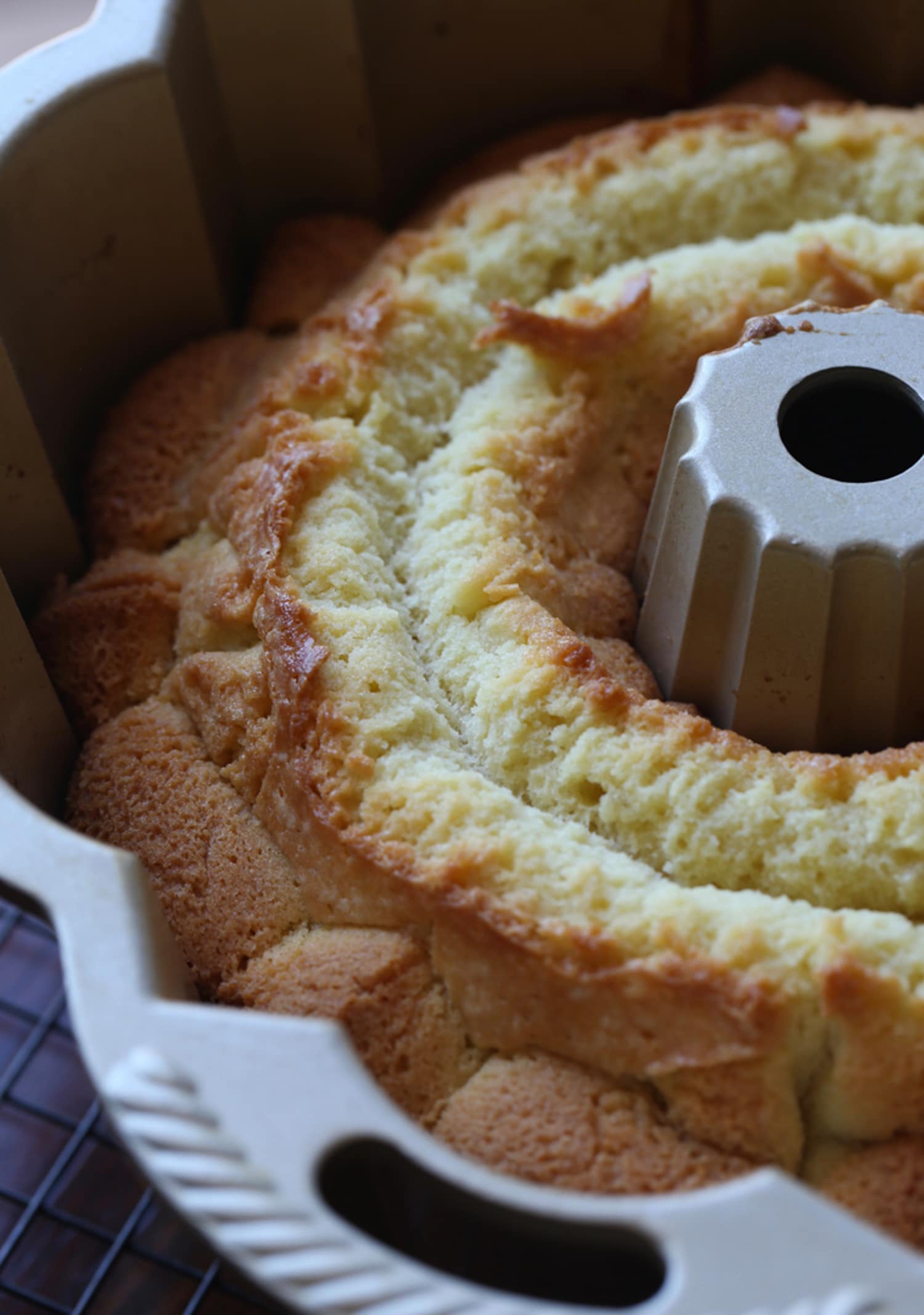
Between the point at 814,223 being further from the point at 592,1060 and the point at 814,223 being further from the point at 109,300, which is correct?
the point at 592,1060

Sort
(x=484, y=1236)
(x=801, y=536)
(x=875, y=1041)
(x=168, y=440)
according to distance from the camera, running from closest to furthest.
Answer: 1. (x=484, y=1236)
2. (x=875, y=1041)
3. (x=801, y=536)
4. (x=168, y=440)

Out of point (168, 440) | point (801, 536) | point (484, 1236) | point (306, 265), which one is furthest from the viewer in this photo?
point (306, 265)

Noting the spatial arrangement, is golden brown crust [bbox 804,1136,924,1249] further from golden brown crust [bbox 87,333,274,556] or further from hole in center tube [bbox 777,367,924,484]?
golden brown crust [bbox 87,333,274,556]

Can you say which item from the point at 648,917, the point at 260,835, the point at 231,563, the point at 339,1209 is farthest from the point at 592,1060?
the point at 231,563

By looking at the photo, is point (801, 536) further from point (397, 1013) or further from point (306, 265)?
point (306, 265)

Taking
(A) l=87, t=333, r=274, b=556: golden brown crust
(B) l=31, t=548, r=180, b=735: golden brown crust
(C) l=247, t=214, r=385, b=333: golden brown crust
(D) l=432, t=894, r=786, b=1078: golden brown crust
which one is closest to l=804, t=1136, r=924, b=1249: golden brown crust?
(D) l=432, t=894, r=786, b=1078: golden brown crust

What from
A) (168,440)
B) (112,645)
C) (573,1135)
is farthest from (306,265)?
(573,1135)
